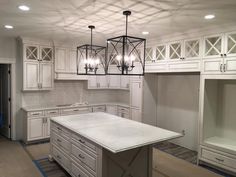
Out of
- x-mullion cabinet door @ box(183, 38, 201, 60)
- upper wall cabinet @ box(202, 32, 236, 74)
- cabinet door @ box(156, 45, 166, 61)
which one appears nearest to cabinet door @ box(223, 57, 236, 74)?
upper wall cabinet @ box(202, 32, 236, 74)

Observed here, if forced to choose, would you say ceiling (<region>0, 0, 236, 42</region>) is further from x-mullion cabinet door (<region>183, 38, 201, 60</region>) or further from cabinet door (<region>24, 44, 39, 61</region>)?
cabinet door (<region>24, 44, 39, 61</region>)

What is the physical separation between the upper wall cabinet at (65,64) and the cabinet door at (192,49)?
3134 millimetres

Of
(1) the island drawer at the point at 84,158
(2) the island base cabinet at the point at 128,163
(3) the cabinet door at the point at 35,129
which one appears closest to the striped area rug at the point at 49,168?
(1) the island drawer at the point at 84,158

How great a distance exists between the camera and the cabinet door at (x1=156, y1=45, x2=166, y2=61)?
4473 mm

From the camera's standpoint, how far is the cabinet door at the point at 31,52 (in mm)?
4739

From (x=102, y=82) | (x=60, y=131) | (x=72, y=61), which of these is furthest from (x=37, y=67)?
(x=60, y=131)

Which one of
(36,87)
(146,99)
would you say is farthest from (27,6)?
(146,99)

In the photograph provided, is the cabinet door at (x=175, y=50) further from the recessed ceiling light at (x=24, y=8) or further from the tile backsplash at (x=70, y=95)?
the recessed ceiling light at (x=24, y=8)

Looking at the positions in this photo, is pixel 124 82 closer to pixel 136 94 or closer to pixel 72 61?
pixel 136 94

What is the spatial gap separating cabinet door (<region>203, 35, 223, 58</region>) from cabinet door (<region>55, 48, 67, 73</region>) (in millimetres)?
3633

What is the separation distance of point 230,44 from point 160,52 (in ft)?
5.15

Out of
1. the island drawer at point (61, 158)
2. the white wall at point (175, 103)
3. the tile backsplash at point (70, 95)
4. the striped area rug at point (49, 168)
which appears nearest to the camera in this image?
the island drawer at point (61, 158)

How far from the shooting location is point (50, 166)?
3.58 m

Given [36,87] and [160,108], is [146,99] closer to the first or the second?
[160,108]
